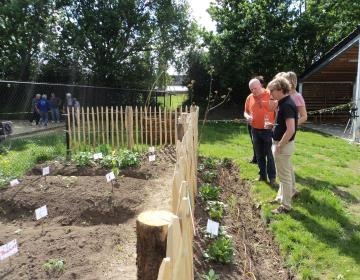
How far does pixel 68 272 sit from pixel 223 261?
1.46 m

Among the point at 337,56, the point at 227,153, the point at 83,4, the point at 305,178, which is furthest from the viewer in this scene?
the point at 83,4

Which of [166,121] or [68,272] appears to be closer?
[68,272]

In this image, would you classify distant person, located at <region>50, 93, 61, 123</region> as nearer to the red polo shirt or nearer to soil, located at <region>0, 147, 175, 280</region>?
soil, located at <region>0, 147, 175, 280</region>

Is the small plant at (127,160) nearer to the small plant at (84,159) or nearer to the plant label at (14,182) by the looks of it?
the small plant at (84,159)

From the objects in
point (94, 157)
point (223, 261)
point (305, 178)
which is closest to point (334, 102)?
point (305, 178)

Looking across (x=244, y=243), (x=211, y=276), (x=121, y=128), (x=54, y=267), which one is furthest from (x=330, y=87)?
(x=54, y=267)

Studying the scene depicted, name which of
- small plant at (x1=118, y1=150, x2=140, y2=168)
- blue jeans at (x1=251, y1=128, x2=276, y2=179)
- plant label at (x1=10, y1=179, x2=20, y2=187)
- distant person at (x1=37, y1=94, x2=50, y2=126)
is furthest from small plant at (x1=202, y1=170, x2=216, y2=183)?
distant person at (x1=37, y1=94, x2=50, y2=126)

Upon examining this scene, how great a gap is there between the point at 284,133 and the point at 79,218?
3001 mm

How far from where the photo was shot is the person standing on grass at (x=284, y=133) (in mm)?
4473

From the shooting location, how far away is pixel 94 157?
24.2 feet

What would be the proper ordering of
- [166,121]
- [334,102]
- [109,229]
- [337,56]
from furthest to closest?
1. [334,102]
2. [337,56]
3. [166,121]
4. [109,229]

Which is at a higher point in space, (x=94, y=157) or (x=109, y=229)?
(x=94, y=157)

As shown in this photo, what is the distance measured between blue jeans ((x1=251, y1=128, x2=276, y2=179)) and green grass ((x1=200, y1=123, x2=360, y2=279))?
0.96 ft

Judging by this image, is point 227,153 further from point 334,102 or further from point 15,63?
point 15,63
